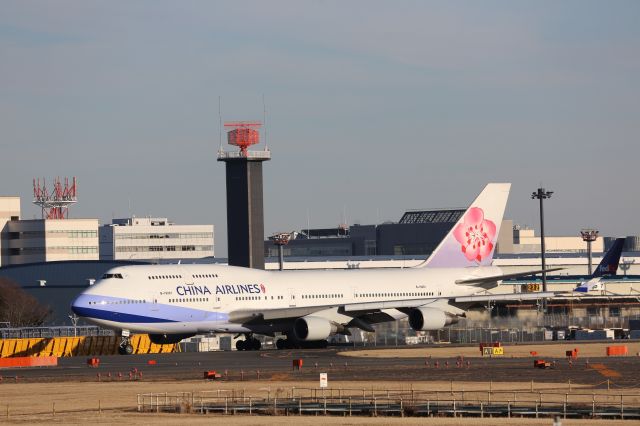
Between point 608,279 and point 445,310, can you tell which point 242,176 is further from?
point 445,310

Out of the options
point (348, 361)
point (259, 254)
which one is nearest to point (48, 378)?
point (348, 361)

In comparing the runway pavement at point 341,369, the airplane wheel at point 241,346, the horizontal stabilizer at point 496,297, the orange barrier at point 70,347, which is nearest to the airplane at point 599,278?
the horizontal stabilizer at point 496,297

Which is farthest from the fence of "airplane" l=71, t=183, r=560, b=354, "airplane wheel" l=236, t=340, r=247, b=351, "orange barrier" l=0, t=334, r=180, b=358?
"orange barrier" l=0, t=334, r=180, b=358

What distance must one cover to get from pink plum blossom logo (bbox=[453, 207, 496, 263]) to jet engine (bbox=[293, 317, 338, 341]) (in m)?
17.5

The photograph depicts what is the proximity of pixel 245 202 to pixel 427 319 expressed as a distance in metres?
65.7

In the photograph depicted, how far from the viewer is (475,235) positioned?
102 metres

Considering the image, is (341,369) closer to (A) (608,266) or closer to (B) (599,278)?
(B) (599,278)

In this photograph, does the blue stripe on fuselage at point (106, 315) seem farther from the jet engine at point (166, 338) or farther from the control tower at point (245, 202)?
the control tower at point (245, 202)

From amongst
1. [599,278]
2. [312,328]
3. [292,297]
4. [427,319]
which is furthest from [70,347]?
[599,278]

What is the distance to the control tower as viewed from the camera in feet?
498

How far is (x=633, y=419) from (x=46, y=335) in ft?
249

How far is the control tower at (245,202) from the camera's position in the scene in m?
152

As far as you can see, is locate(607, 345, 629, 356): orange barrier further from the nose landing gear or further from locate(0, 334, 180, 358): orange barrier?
locate(0, 334, 180, 358): orange barrier

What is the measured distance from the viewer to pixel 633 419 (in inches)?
1738
